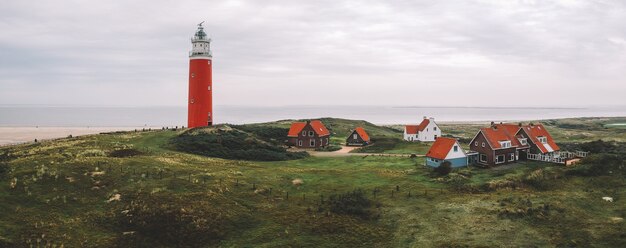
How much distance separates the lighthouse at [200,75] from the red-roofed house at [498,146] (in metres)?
41.7

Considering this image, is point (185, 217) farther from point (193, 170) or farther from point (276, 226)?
point (193, 170)

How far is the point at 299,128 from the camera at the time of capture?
7494 centimetres

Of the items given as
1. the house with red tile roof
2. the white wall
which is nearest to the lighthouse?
the house with red tile roof

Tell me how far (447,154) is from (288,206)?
2383 centimetres

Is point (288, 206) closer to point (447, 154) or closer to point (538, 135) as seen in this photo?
point (447, 154)

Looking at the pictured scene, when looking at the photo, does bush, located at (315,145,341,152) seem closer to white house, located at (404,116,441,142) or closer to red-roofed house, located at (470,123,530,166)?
white house, located at (404,116,441,142)

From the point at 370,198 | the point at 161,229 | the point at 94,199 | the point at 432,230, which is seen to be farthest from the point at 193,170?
the point at 432,230

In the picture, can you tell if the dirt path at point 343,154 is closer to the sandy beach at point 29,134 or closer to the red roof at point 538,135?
the red roof at point 538,135

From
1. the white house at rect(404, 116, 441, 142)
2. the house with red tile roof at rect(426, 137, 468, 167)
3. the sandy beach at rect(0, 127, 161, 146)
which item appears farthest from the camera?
the sandy beach at rect(0, 127, 161, 146)

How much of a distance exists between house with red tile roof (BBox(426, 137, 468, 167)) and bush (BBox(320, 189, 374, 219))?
17.2 m

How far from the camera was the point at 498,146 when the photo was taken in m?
50.9

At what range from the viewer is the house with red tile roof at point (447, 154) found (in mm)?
49234

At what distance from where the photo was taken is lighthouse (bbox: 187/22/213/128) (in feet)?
221

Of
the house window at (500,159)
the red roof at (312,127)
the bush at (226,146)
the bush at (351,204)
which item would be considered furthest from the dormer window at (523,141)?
the red roof at (312,127)
